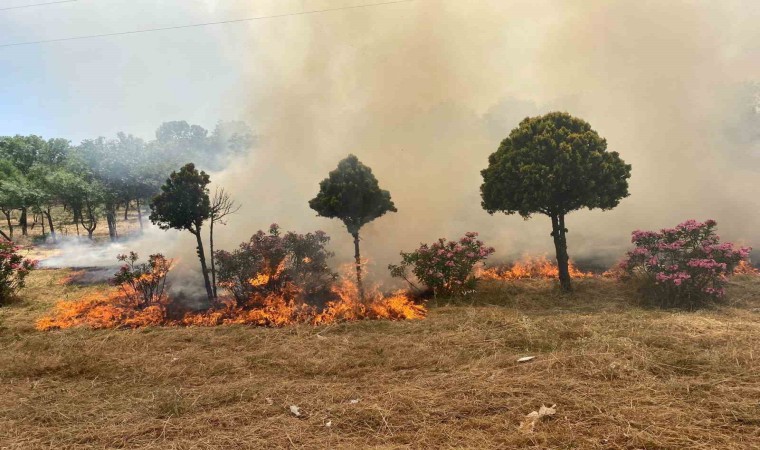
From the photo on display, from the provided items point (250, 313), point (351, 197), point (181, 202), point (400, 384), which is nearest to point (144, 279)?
point (181, 202)

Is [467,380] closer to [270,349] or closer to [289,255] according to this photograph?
[270,349]

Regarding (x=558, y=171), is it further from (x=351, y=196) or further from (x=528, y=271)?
(x=351, y=196)

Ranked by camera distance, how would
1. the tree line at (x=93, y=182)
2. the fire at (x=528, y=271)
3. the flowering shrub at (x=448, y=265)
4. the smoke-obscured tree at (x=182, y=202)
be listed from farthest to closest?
1. the tree line at (x=93, y=182)
2. the fire at (x=528, y=271)
3. the flowering shrub at (x=448, y=265)
4. the smoke-obscured tree at (x=182, y=202)

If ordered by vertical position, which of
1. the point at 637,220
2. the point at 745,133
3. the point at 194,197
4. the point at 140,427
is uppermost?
the point at 745,133

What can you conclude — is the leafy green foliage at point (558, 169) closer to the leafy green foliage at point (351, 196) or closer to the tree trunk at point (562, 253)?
the tree trunk at point (562, 253)

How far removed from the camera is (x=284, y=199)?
25.1 m

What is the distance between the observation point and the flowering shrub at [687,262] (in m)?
11.4

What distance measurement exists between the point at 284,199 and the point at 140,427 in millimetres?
20010

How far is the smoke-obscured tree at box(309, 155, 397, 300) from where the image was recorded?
13.8 meters

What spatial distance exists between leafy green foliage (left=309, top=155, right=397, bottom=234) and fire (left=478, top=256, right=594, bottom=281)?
5.68 meters

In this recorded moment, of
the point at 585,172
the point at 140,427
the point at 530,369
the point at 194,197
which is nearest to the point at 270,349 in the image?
the point at 140,427

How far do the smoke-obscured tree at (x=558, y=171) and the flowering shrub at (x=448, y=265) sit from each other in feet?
7.00

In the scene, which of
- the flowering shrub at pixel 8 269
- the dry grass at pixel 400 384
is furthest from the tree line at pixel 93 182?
the dry grass at pixel 400 384

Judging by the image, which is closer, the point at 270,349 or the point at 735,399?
the point at 735,399
